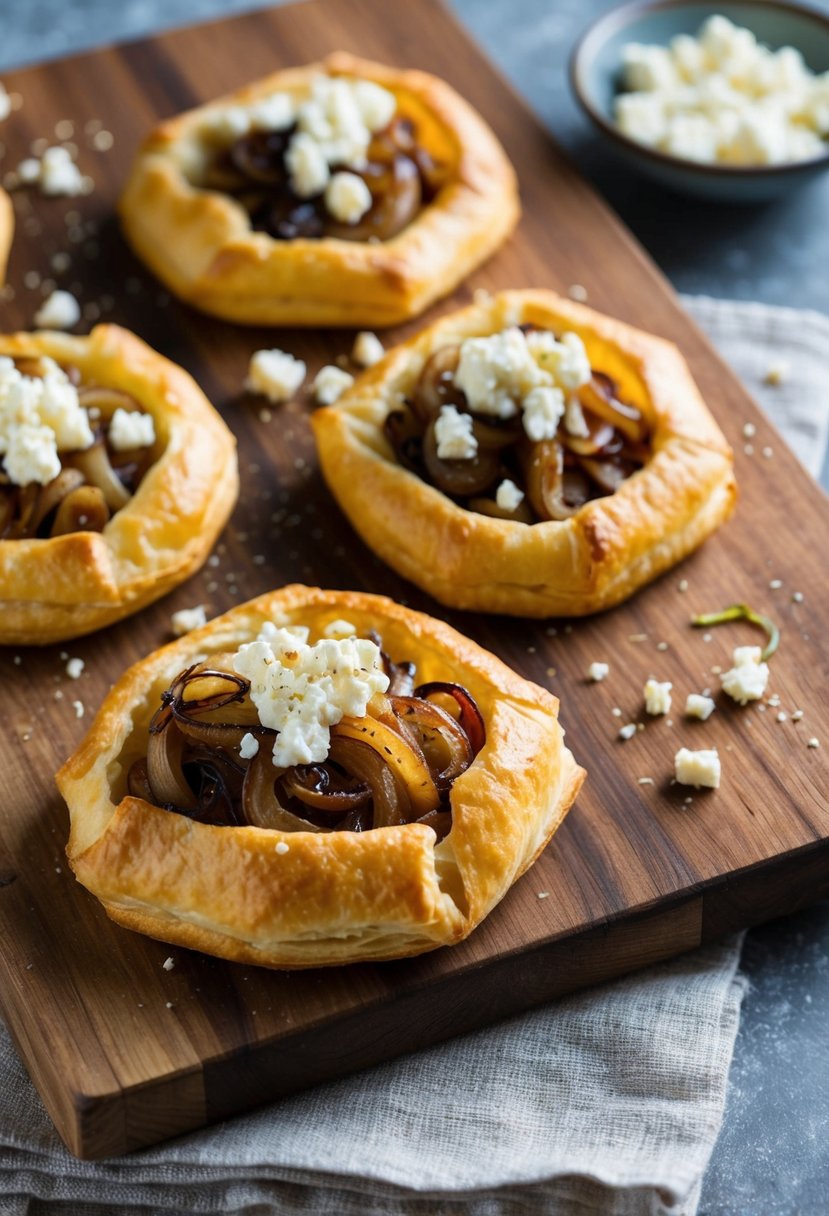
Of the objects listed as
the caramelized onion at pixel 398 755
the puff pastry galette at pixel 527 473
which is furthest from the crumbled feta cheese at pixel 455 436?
the caramelized onion at pixel 398 755

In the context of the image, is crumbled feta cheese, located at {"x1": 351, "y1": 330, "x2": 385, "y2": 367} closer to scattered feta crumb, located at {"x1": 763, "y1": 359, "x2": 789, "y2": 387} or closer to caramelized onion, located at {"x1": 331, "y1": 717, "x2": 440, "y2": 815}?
scattered feta crumb, located at {"x1": 763, "y1": 359, "x2": 789, "y2": 387}

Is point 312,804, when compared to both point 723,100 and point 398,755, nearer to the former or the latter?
point 398,755

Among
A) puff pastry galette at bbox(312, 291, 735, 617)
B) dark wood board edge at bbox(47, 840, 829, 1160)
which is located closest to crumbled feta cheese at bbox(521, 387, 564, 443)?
puff pastry galette at bbox(312, 291, 735, 617)

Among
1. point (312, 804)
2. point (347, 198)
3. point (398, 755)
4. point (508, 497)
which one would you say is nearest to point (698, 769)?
point (398, 755)

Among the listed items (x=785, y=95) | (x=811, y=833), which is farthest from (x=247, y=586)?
(x=785, y=95)

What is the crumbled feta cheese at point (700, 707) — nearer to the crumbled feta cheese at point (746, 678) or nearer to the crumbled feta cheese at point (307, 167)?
the crumbled feta cheese at point (746, 678)

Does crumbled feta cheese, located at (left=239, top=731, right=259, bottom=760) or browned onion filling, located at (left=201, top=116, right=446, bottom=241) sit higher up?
browned onion filling, located at (left=201, top=116, right=446, bottom=241)

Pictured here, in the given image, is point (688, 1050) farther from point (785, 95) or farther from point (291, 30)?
point (291, 30)
